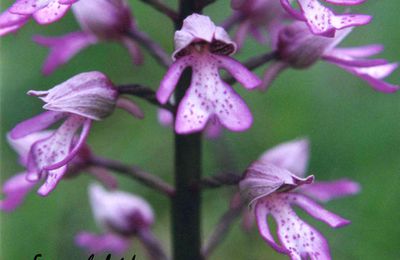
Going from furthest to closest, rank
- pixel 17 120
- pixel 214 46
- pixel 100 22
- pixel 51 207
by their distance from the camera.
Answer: pixel 17 120, pixel 51 207, pixel 100 22, pixel 214 46

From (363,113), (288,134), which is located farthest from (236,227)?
(363,113)

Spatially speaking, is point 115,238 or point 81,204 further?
point 81,204

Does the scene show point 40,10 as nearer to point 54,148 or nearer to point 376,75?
point 54,148

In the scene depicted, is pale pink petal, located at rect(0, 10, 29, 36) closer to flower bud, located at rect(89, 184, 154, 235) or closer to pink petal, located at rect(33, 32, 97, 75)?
pink petal, located at rect(33, 32, 97, 75)

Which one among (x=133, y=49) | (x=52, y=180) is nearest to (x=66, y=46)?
(x=133, y=49)

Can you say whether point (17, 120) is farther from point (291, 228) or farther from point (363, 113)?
point (291, 228)

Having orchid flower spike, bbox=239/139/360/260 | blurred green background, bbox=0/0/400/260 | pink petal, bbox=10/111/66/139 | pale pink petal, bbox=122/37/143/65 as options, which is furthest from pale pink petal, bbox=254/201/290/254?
blurred green background, bbox=0/0/400/260

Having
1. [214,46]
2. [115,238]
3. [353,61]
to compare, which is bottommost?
[115,238]
